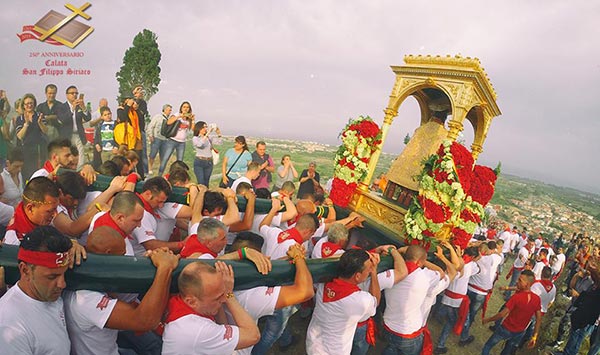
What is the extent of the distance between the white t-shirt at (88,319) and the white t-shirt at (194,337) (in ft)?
1.45

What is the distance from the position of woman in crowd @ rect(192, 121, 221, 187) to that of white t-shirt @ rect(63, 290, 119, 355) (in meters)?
6.87

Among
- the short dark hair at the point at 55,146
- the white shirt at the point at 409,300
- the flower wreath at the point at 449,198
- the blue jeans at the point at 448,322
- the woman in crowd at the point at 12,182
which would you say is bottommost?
the blue jeans at the point at 448,322

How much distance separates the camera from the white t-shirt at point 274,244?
4.11m

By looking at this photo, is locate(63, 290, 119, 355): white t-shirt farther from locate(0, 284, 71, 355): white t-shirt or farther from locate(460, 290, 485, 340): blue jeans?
locate(460, 290, 485, 340): blue jeans

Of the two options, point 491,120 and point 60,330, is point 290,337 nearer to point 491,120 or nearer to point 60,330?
point 60,330

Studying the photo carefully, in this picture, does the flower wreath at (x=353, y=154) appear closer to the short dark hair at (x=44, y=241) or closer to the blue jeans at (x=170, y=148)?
the blue jeans at (x=170, y=148)

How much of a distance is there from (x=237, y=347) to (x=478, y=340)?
7021 mm

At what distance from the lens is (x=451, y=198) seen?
192 inches

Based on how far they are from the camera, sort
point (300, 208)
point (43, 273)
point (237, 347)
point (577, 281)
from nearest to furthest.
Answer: point (43, 273) → point (237, 347) → point (300, 208) → point (577, 281)

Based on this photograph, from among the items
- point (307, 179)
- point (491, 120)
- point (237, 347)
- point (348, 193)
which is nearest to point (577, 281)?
point (491, 120)

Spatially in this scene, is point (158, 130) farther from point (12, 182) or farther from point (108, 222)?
point (108, 222)

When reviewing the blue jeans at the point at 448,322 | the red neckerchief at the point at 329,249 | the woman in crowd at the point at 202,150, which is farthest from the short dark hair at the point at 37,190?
the blue jeans at the point at 448,322

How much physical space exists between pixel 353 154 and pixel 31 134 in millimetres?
8706

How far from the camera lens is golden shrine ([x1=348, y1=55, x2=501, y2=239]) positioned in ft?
19.9
